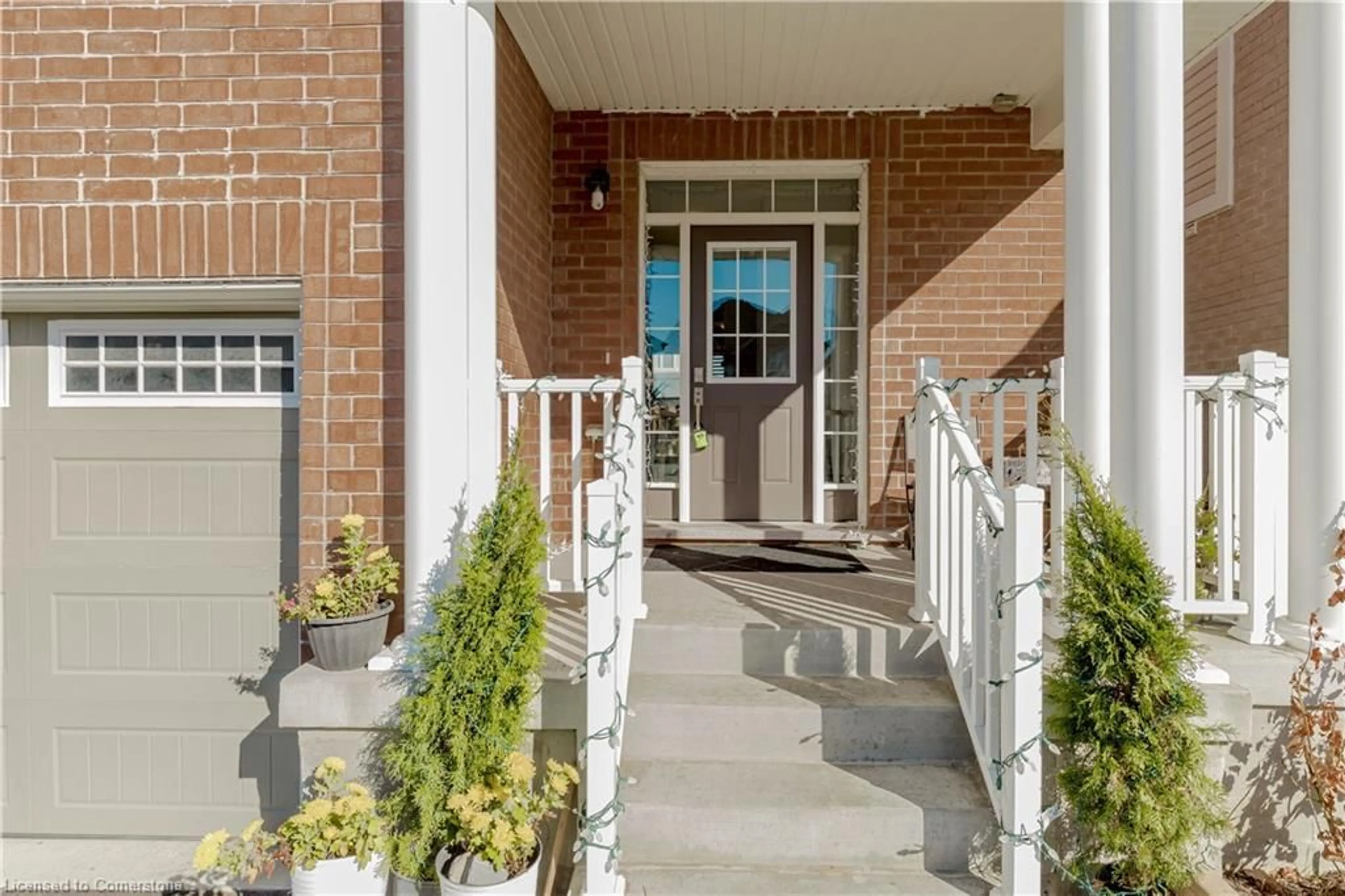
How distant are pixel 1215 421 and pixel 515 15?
3.45m

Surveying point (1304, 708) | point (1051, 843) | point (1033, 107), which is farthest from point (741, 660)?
point (1033, 107)

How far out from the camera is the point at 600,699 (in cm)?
240

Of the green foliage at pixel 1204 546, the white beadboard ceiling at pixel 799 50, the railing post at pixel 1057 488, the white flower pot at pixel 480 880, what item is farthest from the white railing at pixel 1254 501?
the white flower pot at pixel 480 880

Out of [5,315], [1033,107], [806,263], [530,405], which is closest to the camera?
[5,315]

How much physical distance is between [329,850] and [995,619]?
80.1 inches

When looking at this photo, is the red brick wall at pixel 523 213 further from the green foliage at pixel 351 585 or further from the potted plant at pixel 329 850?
the potted plant at pixel 329 850

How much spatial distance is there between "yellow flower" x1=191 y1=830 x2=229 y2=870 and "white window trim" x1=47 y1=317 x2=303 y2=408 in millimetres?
1613

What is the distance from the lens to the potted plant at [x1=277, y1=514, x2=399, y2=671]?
2.72 meters

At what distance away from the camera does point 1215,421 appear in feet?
10.00

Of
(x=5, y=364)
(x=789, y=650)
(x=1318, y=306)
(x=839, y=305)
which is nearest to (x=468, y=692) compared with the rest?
(x=789, y=650)

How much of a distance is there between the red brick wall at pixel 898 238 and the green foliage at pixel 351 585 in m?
2.39

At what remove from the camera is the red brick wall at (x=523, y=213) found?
4.04 metres

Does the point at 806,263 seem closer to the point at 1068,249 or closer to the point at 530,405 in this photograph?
the point at 530,405

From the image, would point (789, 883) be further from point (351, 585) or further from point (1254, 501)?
point (1254, 501)
